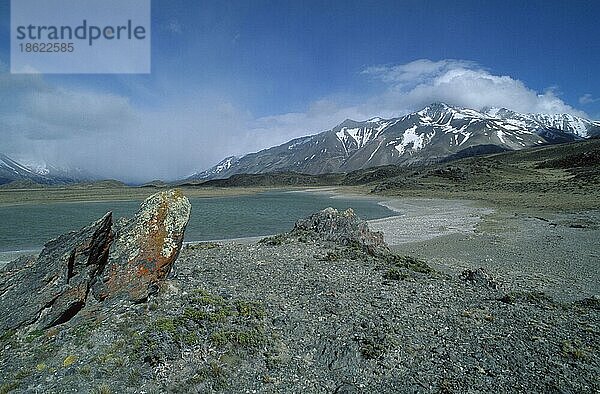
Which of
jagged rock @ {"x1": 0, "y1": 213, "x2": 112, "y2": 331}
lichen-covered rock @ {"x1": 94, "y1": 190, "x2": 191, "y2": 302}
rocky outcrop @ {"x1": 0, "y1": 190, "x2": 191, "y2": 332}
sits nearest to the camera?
jagged rock @ {"x1": 0, "y1": 213, "x2": 112, "y2": 331}

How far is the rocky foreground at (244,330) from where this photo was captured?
27.1 ft

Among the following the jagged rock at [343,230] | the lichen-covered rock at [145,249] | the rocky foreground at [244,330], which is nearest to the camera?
the rocky foreground at [244,330]

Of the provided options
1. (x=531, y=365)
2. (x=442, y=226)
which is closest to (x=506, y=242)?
(x=442, y=226)

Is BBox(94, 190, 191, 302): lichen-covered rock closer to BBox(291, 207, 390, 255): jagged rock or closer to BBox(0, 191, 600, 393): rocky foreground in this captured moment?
BBox(0, 191, 600, 393): rocky foreground

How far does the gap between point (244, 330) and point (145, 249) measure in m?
3.79

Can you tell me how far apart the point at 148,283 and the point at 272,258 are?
6662 mm

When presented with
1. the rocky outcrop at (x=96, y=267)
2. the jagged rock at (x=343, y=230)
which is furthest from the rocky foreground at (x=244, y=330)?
the jagged rock at (x=343, y=230)

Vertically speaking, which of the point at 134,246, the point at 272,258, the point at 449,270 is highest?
the point at 134,246

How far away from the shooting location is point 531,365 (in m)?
8.78

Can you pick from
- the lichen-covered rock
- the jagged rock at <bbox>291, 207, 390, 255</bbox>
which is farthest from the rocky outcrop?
the jagged rock at <bbox>291, 207, 390, 255</bbox>

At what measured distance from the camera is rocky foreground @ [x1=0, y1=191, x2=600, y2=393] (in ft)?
27.1

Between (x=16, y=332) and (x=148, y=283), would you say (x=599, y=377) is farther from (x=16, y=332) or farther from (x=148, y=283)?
(x=16, y=332)

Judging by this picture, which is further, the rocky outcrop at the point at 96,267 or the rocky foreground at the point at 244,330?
the rocky outcrop at the point at 96,267

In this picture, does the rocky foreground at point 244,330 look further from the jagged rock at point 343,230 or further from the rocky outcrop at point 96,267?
the jagged rock at point 343,230
